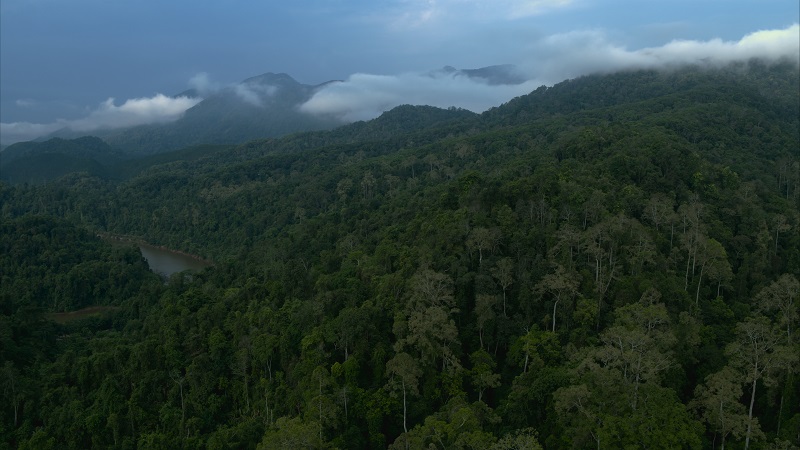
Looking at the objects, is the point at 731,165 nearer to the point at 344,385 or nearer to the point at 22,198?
the point at 344,385

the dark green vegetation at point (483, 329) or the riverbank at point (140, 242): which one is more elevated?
the dark green vegetation at point (483, 329)

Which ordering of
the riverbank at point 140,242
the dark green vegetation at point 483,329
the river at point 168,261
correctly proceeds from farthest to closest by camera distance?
the riverbank at point 140,242, the river at point 168,261, the dark green vegetation at point 483,329

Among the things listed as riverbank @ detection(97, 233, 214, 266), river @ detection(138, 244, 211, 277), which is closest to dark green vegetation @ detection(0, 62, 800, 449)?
river @ detection(138, 244, 211, 277)

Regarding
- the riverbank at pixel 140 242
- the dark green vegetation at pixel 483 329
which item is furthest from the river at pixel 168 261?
the dark green vegetation at pixel 483 329

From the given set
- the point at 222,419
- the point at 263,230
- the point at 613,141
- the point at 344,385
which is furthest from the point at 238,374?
the point at 263,230

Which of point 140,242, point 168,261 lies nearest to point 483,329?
point 168,261

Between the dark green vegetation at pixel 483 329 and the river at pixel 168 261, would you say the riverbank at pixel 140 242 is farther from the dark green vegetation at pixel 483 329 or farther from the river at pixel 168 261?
the dark green vegetation at pixel 483 329

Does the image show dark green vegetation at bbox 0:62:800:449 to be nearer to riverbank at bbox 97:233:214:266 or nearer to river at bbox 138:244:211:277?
river at bbox 138:244:211:277

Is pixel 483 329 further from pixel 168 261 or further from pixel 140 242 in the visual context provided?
pixel 140 242
